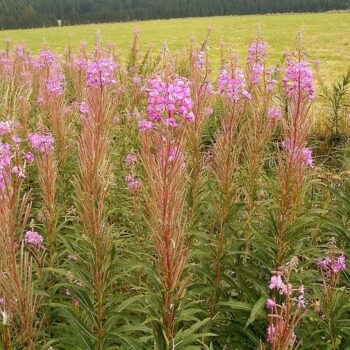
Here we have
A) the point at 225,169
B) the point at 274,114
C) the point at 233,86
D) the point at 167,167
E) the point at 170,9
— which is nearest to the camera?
the point at 167,167

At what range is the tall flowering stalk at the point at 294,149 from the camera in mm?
2465

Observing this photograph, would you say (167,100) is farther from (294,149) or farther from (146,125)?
(294,149)

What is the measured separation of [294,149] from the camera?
2492 millimetres

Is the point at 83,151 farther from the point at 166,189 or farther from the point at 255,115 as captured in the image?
the point at 255,115

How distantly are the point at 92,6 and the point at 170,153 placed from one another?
99405 mm

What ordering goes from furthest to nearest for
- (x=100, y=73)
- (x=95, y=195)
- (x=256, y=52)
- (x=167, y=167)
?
(x=256, y=52)
(x=100, y=73)
(x=95, y=195)
(x=167, y=167)

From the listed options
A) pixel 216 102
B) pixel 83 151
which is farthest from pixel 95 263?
pixel 216 102

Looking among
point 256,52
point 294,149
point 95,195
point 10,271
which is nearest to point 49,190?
point 95,195

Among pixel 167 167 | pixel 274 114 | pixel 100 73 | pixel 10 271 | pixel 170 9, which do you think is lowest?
pixel 10 271

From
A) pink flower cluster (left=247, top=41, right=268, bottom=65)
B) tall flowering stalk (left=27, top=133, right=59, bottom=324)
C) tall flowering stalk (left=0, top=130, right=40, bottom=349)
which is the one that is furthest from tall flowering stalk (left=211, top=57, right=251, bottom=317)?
pink flower cluster (left=247, top=41, right=268, bottom=65)

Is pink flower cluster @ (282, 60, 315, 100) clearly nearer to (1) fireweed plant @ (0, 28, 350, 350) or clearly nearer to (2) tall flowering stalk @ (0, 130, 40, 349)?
(1) fireweed plant @ (0, 28, 350, 350)

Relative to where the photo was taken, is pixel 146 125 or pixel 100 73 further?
pixel 100 73

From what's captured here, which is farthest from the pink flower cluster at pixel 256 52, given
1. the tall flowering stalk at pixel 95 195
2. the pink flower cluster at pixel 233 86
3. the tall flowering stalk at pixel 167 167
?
the tall flowering stalk at pixel 167 167

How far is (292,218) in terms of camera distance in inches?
104
